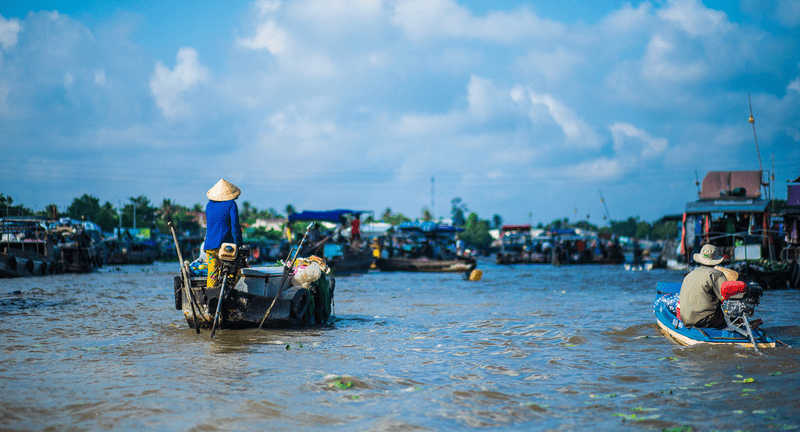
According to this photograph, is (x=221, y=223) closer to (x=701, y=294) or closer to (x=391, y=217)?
(x=701, y=294)

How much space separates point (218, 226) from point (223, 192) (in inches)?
20.3

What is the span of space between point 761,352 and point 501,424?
159 inches

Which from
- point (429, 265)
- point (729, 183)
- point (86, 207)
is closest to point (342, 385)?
point (729, 183)

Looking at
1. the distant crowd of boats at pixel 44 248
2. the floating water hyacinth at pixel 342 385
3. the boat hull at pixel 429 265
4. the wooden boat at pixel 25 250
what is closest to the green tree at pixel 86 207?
the distant crowd of boats at pixel 44 248

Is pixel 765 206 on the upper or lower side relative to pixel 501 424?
upper

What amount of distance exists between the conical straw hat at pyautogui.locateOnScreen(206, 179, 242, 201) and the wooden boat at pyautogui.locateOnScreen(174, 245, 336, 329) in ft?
2.67

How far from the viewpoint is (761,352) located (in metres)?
7.11

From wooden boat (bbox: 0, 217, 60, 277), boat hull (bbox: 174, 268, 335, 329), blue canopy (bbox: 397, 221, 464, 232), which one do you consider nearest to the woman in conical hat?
boat hull (bbox: 174, 268, 335, 329)

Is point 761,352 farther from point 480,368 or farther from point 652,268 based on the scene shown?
point 652,268

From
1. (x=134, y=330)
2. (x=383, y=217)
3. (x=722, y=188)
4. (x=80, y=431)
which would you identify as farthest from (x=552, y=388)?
(x=383, y=217)

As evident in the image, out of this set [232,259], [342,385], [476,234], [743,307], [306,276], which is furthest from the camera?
[476,234]

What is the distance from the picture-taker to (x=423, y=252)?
38.1 meters

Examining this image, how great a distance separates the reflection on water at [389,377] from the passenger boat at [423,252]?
77.5 feet

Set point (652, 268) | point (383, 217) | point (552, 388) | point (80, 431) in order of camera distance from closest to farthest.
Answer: point (80, 431) < point (552, 388) < point (652, 268) < point (383, 217)
